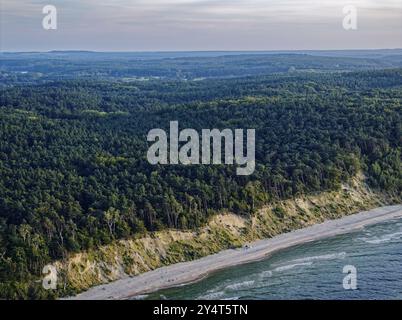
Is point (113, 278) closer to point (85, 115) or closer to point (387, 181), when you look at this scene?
point (387, 181)

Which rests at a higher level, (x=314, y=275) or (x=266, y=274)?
(x=314, y=275)

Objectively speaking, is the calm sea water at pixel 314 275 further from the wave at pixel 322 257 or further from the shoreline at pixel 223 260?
the shoreline at pixel 223 260

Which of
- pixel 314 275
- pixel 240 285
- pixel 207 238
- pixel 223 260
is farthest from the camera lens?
pixel 207 238

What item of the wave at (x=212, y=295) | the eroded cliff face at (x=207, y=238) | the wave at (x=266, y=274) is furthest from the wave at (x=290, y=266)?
the wave at (x=212, y=295)

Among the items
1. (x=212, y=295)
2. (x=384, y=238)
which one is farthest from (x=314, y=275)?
(x=384, y=238)

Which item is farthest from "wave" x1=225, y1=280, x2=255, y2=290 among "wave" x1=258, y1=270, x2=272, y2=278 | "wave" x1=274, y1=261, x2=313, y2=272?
"wave" x1=274, y1=261, x2=313, y2=272

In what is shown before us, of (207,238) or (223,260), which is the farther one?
(207,238)

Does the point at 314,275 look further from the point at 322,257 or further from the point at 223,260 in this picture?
the point at 223,260
